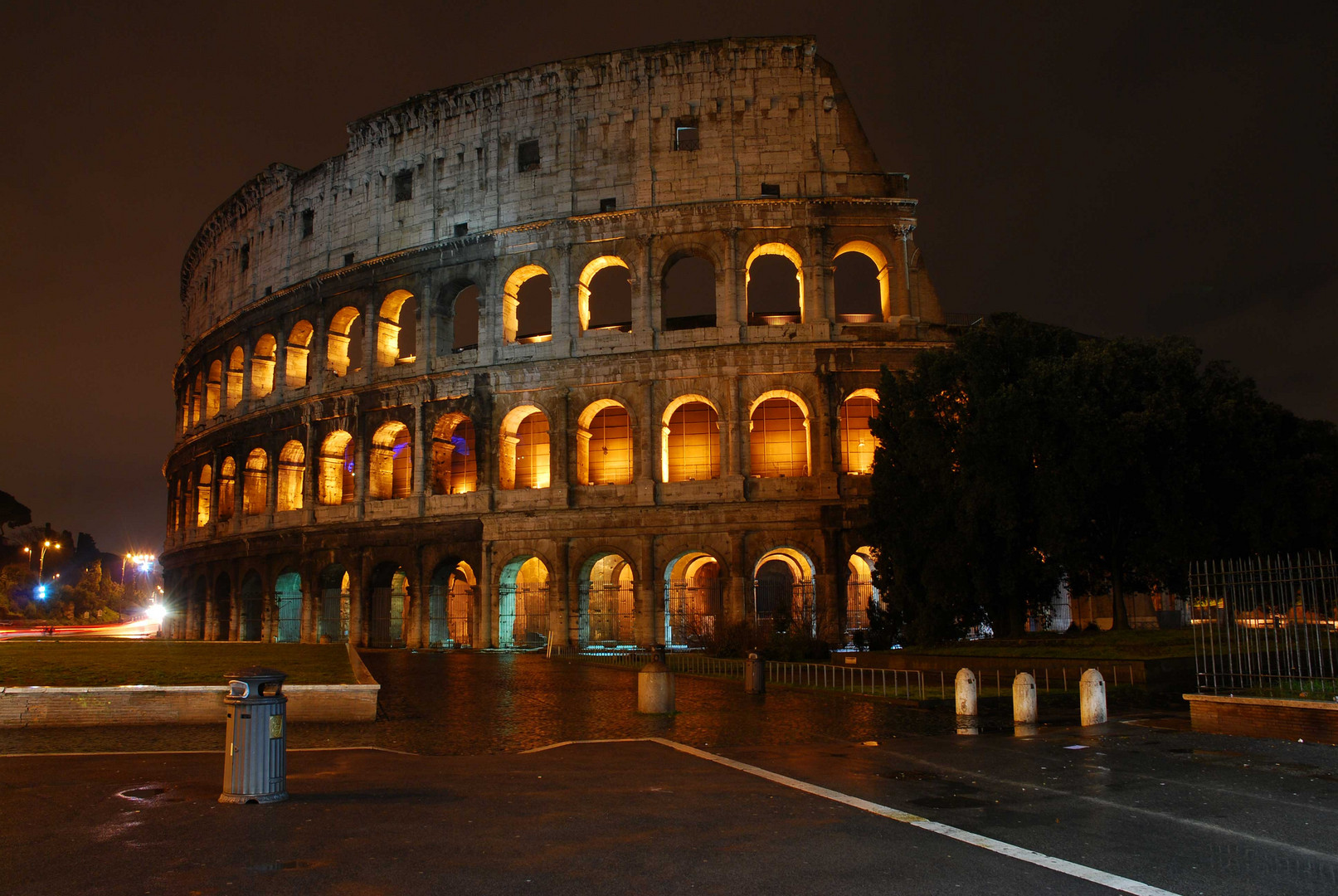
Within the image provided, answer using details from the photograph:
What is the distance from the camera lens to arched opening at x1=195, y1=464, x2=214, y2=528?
41.8 meters

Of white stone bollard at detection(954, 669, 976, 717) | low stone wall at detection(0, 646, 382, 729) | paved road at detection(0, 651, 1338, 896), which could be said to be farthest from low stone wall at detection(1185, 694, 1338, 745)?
low stone wall at detection(0, 646, 382, 729)

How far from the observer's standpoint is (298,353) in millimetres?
37906

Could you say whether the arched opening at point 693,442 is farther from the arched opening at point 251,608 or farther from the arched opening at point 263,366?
the arched opening at point 251,608

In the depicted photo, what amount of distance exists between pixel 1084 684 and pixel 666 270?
2195 centimetres

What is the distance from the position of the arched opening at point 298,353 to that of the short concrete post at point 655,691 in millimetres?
27945

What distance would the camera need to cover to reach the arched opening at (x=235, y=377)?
41.0 m

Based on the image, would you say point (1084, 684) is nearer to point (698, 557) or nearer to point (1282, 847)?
point (1282, 847)

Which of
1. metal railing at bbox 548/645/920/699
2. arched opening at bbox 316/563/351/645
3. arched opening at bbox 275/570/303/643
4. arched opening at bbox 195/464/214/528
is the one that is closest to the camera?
metal railing at bbox 548/645/920/699

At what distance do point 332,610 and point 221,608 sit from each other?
730 cm

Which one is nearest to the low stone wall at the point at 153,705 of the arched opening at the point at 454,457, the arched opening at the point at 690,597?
the arched opening at the point at 690,597

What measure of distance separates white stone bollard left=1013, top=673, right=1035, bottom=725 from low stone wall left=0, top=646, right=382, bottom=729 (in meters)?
7.84

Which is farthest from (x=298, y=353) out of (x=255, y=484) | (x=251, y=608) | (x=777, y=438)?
(x=777, y=438)

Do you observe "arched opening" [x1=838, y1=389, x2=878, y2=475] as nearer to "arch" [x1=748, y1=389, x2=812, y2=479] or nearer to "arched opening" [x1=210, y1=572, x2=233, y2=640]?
"arch" [x1=748, y1=389, x2=812, y2=479]

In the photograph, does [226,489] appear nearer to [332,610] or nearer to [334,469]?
[334,469]
